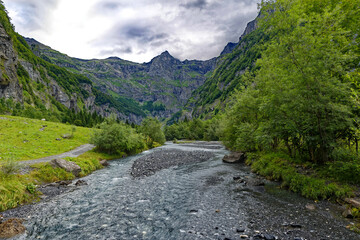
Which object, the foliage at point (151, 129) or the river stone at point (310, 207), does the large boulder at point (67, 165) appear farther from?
the foliage at point (151, 129)

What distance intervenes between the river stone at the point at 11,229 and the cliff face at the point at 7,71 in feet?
440

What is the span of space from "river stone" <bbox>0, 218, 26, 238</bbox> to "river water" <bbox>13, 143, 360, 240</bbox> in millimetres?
534

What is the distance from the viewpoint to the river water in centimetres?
1159

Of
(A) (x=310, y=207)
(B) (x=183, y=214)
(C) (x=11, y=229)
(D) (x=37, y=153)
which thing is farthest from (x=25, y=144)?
(A) (x=310, y=207)

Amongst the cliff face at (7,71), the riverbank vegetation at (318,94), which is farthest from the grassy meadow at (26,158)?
the cliff face at (7,71)

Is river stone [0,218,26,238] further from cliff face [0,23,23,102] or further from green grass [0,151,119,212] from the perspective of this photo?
cliff face [0,23,23,102]

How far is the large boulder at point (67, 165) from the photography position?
90.8 ft

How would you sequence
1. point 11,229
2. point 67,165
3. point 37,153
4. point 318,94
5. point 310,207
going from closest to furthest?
point 11,229 → point 310,207 → point 318,94 → point 67,165 → point 37,153

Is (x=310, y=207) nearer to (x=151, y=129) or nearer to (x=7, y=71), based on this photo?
(x=151, y=129)

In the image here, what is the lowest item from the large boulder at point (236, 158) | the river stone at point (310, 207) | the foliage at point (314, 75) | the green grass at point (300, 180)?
the large boulder at point (236, 158)

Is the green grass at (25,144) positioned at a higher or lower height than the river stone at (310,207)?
higher

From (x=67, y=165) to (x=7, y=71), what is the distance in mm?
133499

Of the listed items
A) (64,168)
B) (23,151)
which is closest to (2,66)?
(23,151)

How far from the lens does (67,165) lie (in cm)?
2883
